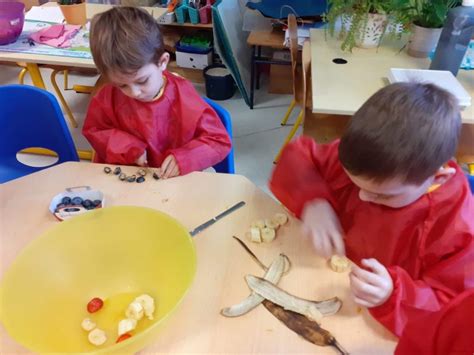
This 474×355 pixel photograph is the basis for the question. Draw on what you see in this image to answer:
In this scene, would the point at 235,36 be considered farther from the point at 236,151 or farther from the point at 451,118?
the point at 451,118

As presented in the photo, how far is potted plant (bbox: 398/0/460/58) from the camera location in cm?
183

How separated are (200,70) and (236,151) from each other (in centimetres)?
99

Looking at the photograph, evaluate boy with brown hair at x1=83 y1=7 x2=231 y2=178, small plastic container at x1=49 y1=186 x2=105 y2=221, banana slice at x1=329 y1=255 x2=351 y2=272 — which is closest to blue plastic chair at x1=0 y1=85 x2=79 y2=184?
boy with brown hair at x1=83 y1=7 x2=231 y2=178

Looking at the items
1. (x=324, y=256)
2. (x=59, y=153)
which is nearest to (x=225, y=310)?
(x=324, y=256)

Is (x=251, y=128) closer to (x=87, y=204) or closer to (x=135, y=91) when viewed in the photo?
(x=135, y=91)

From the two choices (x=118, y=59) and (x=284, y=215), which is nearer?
(x=284, y=215)

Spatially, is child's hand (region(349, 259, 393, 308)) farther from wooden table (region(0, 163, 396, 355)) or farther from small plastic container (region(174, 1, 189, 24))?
small plastic container (region(174, 1, 189, 24))

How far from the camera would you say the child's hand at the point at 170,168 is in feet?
3.58

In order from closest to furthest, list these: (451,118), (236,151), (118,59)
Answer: (451,118)
(118,59)
(236,151)

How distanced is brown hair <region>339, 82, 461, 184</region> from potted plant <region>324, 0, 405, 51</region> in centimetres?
139

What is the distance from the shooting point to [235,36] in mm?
2801

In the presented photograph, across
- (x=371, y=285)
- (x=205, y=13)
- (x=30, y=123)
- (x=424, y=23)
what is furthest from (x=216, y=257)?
(x=205, y=13)

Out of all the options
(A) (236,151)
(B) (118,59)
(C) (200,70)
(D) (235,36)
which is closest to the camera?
(B) (118,59)

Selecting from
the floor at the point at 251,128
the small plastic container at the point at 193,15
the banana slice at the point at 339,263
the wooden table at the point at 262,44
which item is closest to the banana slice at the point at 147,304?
the banana slice at the point at 339,263
